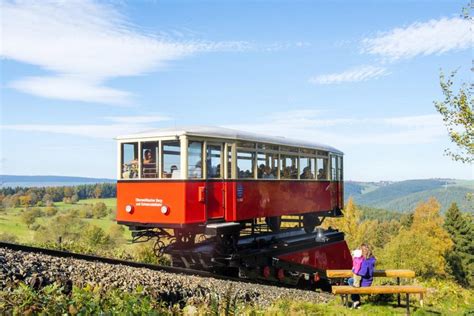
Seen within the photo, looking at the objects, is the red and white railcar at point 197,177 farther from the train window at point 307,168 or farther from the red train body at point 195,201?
the train window at point 307,168

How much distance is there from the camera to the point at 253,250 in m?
13.0

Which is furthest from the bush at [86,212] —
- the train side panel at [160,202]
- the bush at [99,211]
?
the train side panel at [160,202]

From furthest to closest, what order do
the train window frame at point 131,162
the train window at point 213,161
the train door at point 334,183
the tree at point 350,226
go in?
1. the tree at point 350,226
2. the train door at point 334,183
3. the train window frame at point 131,162
4. the train window at point 213,161

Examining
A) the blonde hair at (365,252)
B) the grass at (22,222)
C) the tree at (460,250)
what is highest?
the blonde hair at (365,252)

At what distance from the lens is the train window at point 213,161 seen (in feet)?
39.5

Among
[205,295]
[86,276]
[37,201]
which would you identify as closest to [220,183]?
[205,295]

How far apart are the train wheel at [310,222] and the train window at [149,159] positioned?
7462mm

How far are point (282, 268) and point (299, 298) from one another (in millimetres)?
3322

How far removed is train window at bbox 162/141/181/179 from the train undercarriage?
4.64 feet

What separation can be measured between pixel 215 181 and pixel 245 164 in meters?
1.27

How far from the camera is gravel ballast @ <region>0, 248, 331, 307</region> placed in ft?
22.9

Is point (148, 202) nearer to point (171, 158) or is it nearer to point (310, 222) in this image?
point (171, 158)

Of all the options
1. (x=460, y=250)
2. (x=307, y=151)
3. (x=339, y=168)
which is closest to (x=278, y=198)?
(x=307, y=151)

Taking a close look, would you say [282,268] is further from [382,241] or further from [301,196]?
[382,241]
